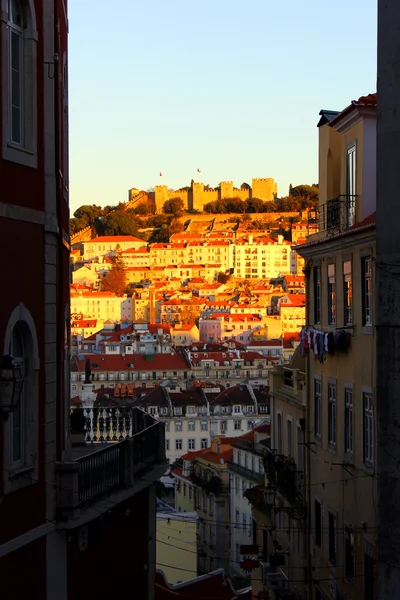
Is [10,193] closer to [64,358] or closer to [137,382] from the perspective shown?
[64,358]

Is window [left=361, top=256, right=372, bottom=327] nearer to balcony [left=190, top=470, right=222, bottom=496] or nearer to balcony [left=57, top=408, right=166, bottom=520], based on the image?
balcony [left=57, top=408, right=166, bottom=520]

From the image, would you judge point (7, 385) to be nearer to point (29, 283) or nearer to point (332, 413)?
point (29, 283)

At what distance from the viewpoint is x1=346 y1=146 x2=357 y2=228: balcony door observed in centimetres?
1842

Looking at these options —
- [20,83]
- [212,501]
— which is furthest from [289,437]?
[212,501]

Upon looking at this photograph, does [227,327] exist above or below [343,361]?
above

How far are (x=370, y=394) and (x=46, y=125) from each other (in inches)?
282

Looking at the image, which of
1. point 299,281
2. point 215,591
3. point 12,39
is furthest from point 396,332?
point 299,281

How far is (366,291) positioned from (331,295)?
7.78 ft

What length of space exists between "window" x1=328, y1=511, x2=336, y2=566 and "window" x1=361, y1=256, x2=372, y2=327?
11.5 ft

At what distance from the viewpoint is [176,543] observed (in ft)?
143

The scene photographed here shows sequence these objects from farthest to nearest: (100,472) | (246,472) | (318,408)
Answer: (246,472), (318,408), (100,472)

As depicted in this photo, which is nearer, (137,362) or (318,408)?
(318,408)

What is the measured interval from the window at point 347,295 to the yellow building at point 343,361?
1cm

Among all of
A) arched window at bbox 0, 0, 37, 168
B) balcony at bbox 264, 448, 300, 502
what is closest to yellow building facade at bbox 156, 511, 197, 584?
balcony at bbox 264, 448, 300, 502
